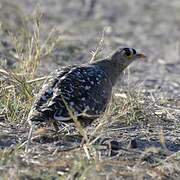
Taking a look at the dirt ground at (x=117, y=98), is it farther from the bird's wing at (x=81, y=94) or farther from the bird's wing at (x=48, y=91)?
the bird's wing at (x=48, y=91)

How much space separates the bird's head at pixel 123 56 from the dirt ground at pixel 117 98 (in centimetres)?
15

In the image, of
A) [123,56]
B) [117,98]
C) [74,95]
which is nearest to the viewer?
[74,95]

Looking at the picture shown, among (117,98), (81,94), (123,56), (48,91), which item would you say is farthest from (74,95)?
(123,56)

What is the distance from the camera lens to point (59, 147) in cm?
578

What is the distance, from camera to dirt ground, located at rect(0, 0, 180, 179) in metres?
5.19

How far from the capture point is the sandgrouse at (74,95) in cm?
574

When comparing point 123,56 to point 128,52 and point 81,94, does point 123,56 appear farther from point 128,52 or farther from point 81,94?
point 81,94

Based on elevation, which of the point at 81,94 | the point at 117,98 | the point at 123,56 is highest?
the point at 81,94

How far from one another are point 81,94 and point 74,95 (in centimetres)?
9

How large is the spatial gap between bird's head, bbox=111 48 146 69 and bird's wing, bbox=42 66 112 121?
0.77 metres

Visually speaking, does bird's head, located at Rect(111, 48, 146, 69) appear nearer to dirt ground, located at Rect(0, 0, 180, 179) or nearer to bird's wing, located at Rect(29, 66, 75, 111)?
dirt ground, located at Rect(0, 0, 180, 179)

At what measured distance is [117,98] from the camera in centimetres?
729

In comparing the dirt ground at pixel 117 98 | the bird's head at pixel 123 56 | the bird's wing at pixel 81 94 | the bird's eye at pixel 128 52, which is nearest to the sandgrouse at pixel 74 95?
the bird's wing at pixel 81 94

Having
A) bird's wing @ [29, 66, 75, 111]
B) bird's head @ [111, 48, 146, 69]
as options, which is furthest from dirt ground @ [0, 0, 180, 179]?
bird's wing @ [29, 66, 75, 111]
